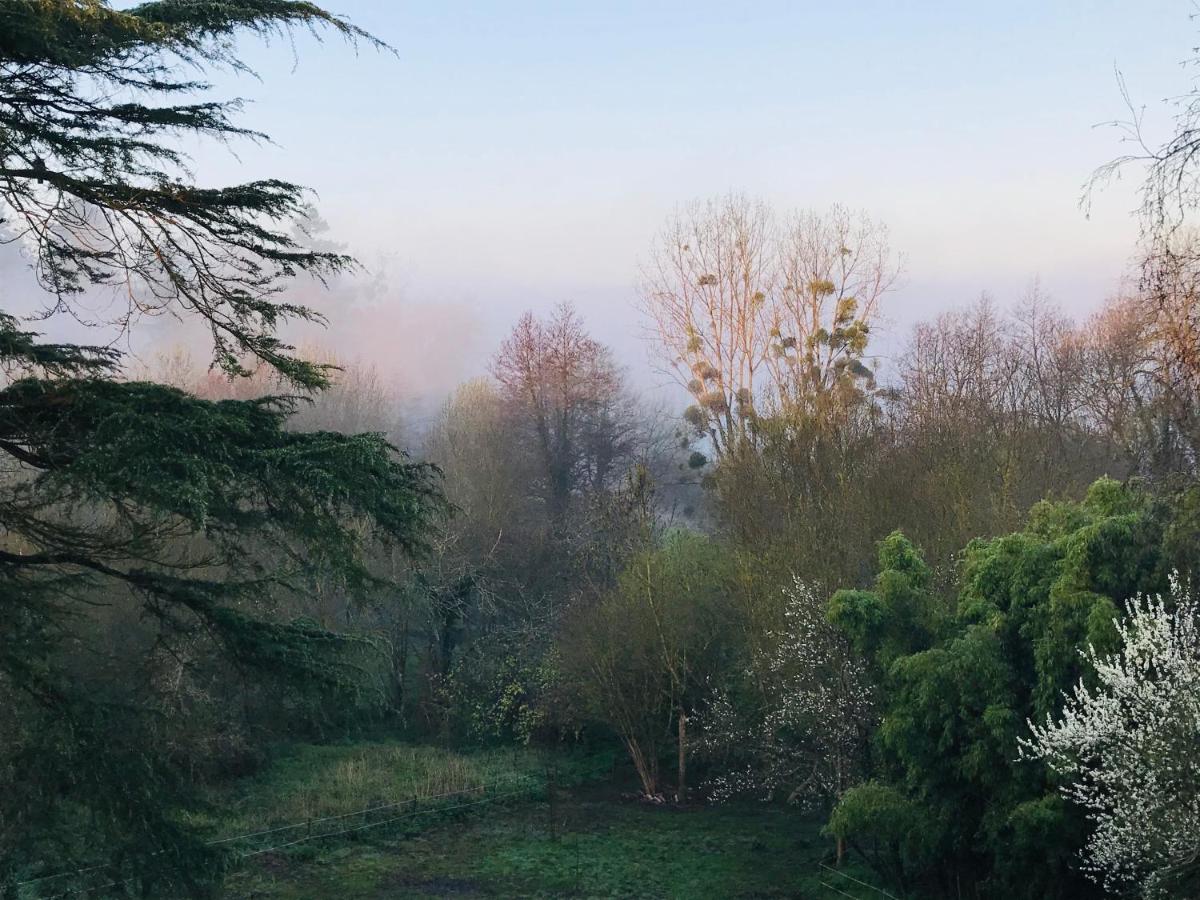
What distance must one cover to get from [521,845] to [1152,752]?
11.2 meters

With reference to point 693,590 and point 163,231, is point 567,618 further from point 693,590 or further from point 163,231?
point 163,231

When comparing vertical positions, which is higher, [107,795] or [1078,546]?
[1078,546]

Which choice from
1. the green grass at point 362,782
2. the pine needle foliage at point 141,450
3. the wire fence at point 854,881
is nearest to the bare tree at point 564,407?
the green grass at point 362,782

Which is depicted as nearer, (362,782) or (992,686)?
(992,686)

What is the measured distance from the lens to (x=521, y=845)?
56.2ft

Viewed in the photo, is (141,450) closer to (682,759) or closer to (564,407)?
(682,759)

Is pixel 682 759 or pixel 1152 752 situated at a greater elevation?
pixel 1152 752

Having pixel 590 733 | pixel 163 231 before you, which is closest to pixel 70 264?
pixel 163 231

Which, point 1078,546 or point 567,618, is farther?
point 567,618

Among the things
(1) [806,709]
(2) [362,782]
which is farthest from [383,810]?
(1) [806,709]

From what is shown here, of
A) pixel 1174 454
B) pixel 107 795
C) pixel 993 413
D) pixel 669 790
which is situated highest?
pixel 993 413

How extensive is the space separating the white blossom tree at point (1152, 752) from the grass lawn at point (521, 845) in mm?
5614

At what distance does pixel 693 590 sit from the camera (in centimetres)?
2077

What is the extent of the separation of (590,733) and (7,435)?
18.6m
